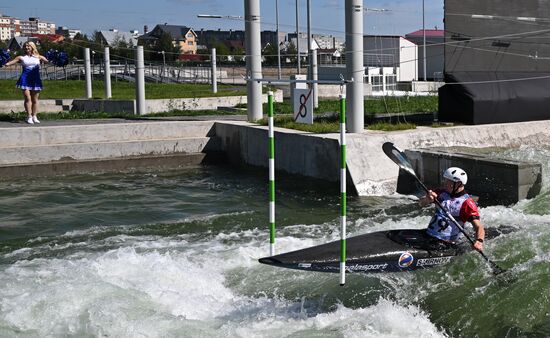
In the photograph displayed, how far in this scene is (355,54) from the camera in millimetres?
13711

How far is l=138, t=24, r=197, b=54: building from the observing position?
92.1m

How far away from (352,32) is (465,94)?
311cm

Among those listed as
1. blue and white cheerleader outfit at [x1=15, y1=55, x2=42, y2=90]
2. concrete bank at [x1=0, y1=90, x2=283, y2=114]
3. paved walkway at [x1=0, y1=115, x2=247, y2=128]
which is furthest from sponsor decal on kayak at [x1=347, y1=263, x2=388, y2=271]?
concrete bank at [x1=0, y1=90, x2=283, y2=114]

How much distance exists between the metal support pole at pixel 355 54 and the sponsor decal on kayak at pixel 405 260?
6.83m

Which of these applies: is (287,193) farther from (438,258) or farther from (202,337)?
(202,337)

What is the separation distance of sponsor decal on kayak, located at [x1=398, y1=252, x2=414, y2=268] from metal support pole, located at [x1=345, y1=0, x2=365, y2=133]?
22.4 ft

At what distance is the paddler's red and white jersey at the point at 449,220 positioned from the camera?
7.71 metres

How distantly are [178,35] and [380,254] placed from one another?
11209 centimetres

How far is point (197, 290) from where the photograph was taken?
7.56 meters

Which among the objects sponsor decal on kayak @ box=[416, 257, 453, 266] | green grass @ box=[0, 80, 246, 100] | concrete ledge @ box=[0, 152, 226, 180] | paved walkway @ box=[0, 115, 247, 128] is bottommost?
sponsor decal on kayak @ box=[416, 257, 453, 266]

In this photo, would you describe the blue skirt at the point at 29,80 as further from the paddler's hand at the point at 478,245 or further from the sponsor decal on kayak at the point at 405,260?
the paddler's hand at the point at 478,245

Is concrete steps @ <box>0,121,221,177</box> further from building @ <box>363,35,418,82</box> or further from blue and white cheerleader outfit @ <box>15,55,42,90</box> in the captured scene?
building @ <box>363,35,418,82</box>

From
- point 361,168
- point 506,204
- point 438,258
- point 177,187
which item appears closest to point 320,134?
point 361,168

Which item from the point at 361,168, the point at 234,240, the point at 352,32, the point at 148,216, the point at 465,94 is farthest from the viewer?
the point at 465,94
